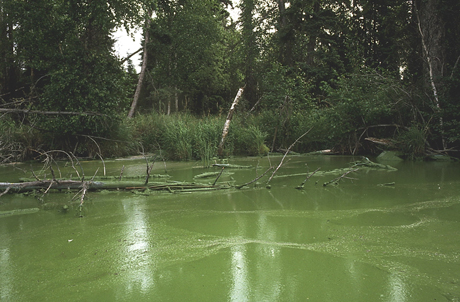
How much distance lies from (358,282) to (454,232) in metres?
1.19

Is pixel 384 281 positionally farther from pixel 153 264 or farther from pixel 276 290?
pixel 153 264

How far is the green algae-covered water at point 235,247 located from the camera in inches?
64.1

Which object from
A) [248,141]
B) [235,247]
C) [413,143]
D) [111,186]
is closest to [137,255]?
[235,247]

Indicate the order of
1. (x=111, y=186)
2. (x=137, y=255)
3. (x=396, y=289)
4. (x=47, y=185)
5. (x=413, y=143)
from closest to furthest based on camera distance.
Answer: (x=396, y=289), (x=137, y=255), (x=47, y=185), (x=111, y=186), (x=413, y=143)

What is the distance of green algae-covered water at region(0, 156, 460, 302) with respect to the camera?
163cm

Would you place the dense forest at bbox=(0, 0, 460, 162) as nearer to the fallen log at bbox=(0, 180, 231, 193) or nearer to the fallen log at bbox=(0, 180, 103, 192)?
the fallen log at bbox=(0, 180, 231, 193)

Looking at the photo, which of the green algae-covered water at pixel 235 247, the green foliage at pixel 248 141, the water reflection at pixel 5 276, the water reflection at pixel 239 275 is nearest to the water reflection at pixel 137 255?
the green algae-covered water at pixel 235 247

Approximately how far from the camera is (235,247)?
85.5 inches

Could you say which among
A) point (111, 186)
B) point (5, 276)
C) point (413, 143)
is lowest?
point (5, 276)

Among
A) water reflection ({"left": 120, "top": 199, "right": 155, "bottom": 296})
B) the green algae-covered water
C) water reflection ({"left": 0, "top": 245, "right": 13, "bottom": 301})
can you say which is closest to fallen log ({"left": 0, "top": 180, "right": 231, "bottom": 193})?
the green algae-covered water

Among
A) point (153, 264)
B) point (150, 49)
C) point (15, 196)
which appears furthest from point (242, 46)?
point (153, 264)

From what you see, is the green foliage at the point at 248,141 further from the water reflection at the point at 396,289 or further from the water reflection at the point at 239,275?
the water reflection at the point at 396,289

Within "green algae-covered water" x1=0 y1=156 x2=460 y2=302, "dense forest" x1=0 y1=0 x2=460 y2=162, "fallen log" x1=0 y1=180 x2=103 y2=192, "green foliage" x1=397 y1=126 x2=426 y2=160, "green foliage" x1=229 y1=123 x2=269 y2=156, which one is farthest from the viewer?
"green foliage" x1=229 y1=123 x2=269 y2=156

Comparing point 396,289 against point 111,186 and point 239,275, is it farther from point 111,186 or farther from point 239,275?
point 111,186
